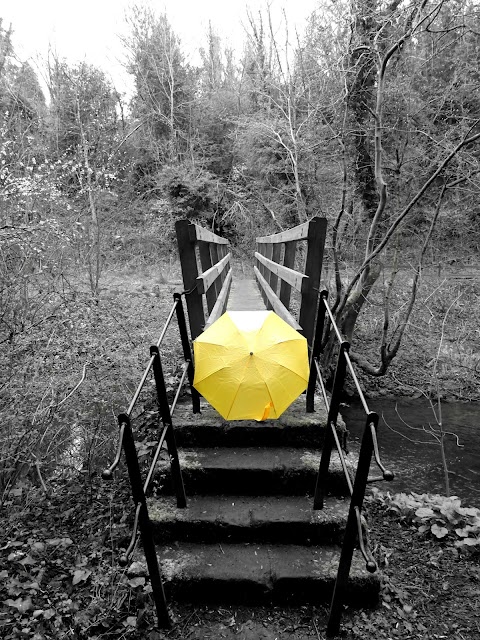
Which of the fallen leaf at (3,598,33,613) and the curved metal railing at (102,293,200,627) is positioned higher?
the curved metal railing at (102,293,200,627)

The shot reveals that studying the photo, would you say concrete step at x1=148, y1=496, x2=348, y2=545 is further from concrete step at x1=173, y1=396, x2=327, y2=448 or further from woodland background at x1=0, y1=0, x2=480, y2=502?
woodland background at x1=0, y1=0, x2=480, y2=502

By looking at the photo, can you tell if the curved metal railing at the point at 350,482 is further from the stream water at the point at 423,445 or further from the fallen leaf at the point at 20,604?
the stream water at the point at 423,445

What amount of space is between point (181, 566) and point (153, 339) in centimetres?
664

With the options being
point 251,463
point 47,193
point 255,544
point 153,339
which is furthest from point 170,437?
point 47,193

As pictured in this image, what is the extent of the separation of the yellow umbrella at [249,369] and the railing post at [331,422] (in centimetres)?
41

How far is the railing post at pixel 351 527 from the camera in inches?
79.9

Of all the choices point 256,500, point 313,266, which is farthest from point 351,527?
point 313,266

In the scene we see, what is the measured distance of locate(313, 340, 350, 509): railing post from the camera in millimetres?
2529

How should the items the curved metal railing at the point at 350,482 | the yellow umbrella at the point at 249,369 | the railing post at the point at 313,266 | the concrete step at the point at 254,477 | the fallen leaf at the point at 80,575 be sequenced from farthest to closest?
the railing post at the point at 313,266 < the concrete step at the point at 254,477 < the yellow umbrella at the point at 249,369 < the fallen leaf at the point at 80,575 < the curved metal railing at the point at 350,482

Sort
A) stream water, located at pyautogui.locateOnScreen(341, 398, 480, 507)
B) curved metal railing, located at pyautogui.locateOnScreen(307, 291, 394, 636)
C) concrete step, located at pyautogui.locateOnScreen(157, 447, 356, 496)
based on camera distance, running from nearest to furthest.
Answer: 1. curved metal railing, located at pyautogui.locateOnScreen(307, 291, 394, 636)
2. concrete step, located at pyautogui.locateOnScreen(157, 447, 356, 496)
3. stream water, located at pyautogui.locateOnScreen(341, 398, 480, 507)

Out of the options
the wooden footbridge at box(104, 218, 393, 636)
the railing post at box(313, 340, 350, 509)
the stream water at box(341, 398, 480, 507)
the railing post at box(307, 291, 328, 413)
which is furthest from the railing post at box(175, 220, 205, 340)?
the stream water at box(341, 398, 480, 507)

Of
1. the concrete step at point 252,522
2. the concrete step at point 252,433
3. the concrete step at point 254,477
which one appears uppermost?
the concrete step at point 252,433

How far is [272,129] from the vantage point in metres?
10.9

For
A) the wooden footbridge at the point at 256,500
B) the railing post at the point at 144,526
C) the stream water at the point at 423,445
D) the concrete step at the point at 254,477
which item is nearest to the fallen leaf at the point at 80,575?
the wooden footbridge at the point at 256,500
